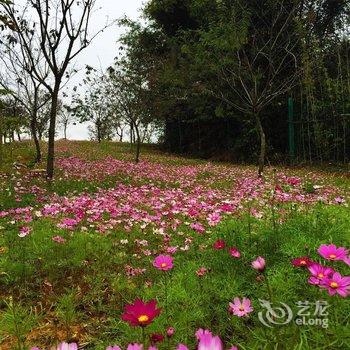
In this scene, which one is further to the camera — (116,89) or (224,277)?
(116,89)

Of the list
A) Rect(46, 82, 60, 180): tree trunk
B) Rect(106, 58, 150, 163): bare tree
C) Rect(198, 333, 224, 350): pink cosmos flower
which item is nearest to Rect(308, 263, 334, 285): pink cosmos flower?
Rect(198, 333, 224, 350): pink cosmos flower

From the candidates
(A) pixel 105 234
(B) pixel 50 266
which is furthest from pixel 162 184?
(B) pixel 50 266

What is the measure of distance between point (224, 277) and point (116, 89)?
1993 cm

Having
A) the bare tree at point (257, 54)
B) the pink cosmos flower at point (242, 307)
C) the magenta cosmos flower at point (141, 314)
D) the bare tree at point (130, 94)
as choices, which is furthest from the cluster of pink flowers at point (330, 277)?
the bare tree at point (130, 94)

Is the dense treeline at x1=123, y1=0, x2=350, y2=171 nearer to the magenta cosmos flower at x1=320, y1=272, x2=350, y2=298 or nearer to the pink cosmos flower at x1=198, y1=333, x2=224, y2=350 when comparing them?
the magenta cosmos flower at x1=320, y1=272, x2=350, y2=298

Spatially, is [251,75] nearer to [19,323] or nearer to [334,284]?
[19,323]

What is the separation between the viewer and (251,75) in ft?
50.1

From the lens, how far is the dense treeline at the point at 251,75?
55.9 feet

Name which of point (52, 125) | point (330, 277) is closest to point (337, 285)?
point (330, 277)

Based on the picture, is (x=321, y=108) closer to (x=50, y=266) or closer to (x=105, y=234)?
(x=105, y=234)

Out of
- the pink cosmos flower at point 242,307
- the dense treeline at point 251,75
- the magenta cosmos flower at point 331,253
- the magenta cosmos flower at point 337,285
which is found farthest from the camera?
the dense treeline at point 251,75

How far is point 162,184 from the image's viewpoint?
12.9 meters

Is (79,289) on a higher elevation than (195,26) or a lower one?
lower

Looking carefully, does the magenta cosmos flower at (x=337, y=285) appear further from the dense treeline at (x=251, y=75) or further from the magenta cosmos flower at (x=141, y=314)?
the dense treeline at (x=251, y=75)
